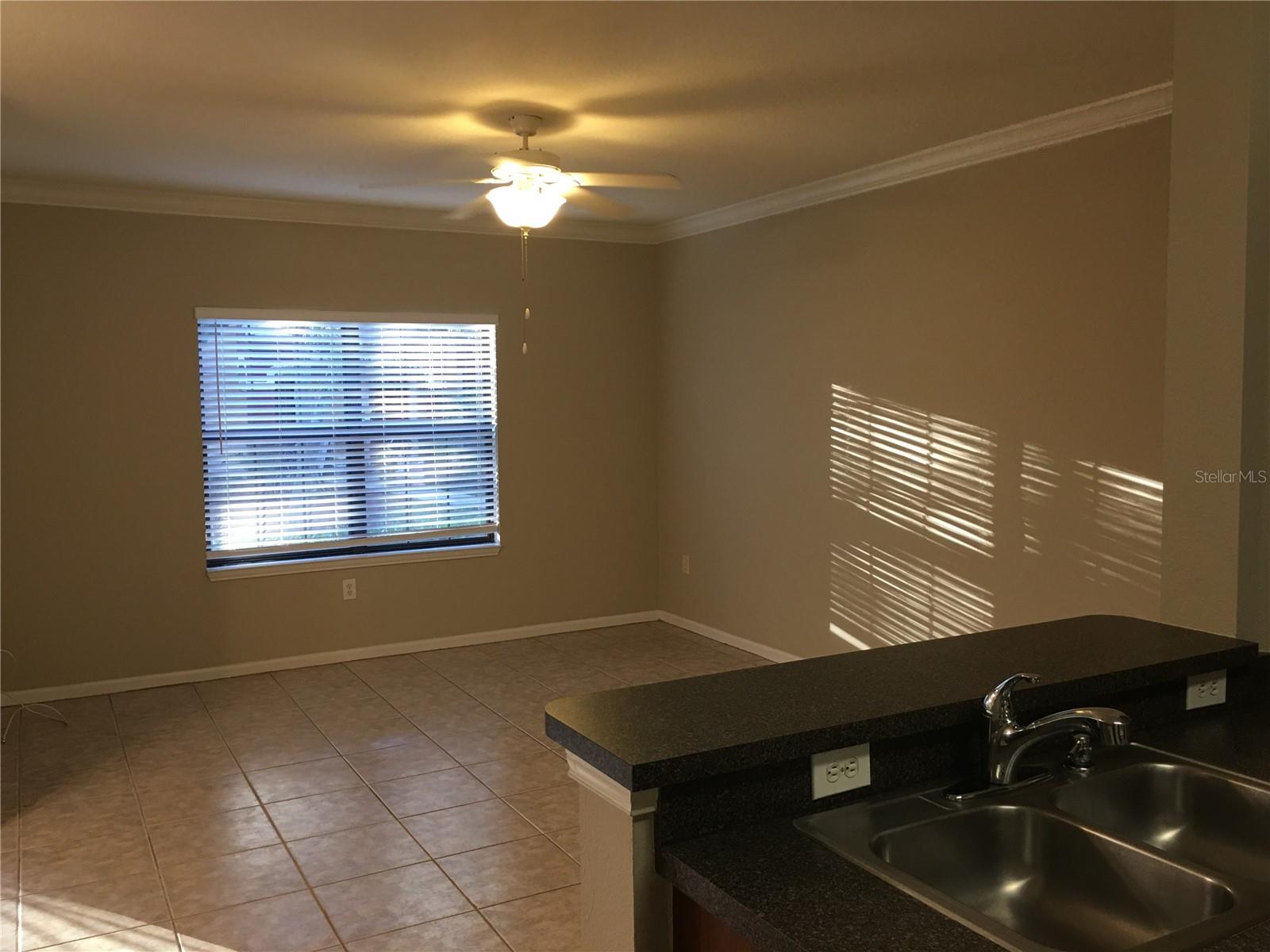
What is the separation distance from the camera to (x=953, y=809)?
63.1 inches

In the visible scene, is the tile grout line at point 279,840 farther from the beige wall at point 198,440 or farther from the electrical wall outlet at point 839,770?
the electrical wall outlet at point 839,770

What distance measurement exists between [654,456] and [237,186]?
2.94m

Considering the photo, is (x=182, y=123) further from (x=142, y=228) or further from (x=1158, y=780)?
(x=1158, y=780)

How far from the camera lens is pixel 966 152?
14.4ft

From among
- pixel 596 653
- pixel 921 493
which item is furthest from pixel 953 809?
pixel 596 653

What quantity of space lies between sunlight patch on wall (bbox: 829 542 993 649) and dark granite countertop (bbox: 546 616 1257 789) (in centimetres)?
232

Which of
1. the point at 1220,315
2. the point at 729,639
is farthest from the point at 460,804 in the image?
the point at 1220,315

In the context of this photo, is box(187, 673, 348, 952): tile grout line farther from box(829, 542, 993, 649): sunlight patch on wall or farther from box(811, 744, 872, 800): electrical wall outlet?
box(829, 542, 993, 649): sunlight patch on wall

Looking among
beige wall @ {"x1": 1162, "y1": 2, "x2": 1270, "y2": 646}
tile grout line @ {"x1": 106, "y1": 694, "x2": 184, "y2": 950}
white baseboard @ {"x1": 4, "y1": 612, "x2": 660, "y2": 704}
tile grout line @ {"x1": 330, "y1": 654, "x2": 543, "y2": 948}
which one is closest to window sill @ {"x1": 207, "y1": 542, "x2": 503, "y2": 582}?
white baseboard @ {"x1": 4, "y1": 612, "x2": 660, "y2": 704}

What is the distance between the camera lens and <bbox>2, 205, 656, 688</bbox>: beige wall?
201 inches

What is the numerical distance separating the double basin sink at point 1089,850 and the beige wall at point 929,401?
219cm

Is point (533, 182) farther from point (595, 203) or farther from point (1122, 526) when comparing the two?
point (1122, 526)

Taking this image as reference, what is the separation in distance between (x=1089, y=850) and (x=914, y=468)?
3326 mm

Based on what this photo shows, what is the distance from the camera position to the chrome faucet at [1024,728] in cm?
156
